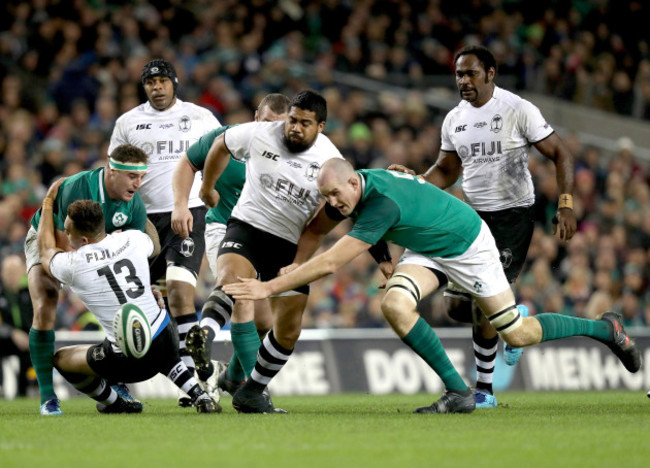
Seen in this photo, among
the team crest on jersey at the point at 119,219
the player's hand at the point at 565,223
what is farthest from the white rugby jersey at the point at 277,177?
the player's hand at the point at 565,223

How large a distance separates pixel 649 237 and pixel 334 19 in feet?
23.5

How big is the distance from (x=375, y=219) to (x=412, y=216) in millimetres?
416

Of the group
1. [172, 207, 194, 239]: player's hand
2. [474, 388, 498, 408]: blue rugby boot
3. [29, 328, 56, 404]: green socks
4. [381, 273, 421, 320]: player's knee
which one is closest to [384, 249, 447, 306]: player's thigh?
[381, 273, 421, 320]: player's knee

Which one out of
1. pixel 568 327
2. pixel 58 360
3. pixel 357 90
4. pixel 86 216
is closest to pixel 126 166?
pixel 86 216

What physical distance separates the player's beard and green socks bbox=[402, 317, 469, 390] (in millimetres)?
1481

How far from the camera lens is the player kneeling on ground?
25.6 feet

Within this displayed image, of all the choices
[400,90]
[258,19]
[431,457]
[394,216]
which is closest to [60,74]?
[258,19]

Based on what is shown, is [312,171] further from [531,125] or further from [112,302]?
[531,125]

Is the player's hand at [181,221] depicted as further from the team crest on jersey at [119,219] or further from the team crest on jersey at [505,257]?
the team crest on jersey at [505,257]

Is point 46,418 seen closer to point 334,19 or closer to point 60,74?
point 60,74

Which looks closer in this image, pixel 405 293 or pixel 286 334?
pixel 405 293

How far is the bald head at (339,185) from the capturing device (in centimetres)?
743

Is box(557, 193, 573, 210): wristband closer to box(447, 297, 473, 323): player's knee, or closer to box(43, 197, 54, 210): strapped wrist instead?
box(447, 297, 473, 323): player's knee

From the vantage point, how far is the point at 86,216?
25.6ft
